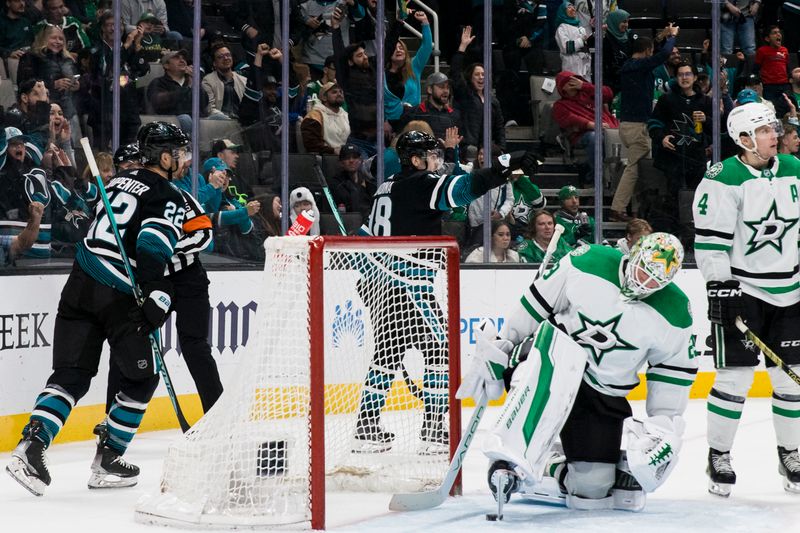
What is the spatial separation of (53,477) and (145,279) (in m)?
0.81

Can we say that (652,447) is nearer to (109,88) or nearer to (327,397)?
(327,397)

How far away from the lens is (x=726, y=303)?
3918mm

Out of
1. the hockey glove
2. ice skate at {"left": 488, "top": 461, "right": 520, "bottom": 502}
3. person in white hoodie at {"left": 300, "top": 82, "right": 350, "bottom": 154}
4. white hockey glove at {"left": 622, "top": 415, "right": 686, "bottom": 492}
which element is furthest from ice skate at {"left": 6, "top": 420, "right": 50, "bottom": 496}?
person in white hoodie at {"left": 300, "top": 82, "right": 350, "bottom": 154}

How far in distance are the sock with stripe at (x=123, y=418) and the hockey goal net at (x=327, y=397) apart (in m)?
0.52

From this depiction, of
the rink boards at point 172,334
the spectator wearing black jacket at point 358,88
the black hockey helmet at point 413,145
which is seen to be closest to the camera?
the black hockey helmet at point 413,145

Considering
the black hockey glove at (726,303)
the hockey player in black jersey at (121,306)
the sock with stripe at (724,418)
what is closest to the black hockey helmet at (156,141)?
the hockey player in black jersey at (121,306)

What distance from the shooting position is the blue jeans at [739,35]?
6930 millimetres

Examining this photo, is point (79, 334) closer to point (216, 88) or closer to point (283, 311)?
point (283, 311)

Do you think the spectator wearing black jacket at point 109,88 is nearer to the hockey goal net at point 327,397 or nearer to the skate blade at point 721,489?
the hockey goal net at point 327,397

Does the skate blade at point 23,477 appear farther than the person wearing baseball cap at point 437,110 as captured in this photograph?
No

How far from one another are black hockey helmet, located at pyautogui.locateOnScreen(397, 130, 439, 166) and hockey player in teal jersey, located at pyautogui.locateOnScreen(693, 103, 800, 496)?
982mm

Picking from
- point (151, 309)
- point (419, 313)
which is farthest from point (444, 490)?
point (151, 309)

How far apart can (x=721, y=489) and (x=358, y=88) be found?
9.95 feet

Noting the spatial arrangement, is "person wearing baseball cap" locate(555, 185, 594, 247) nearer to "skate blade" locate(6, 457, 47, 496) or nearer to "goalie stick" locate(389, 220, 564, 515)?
"goalie stick" locate(389, 220, 564, 515)
